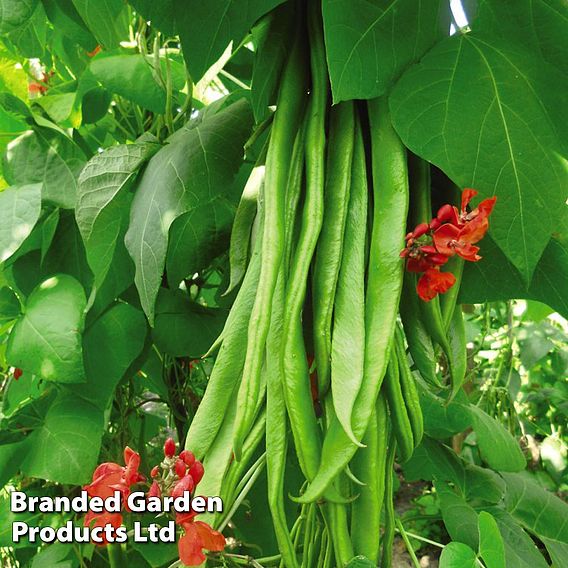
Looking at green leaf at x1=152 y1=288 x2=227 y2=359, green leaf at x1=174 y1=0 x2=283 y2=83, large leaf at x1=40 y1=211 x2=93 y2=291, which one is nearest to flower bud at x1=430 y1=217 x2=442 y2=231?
green leaf at x1=174 y1=0 x2=283 y2=83

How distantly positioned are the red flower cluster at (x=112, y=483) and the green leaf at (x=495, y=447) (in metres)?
0.58

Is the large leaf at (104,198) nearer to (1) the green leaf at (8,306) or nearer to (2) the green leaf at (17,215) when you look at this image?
(2) the green leaf at (17,215)

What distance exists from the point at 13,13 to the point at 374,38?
1.48 ft

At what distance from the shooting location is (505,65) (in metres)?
0.55

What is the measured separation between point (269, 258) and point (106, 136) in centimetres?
72

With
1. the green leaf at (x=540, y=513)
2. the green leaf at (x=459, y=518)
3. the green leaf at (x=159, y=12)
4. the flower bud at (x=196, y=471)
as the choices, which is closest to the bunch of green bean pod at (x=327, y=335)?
the flower bud at (x=196, y=471)

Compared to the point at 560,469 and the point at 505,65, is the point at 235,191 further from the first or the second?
the point at 560,469

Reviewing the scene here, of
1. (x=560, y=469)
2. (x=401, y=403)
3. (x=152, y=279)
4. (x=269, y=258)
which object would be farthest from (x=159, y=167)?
(x=560, y=469)

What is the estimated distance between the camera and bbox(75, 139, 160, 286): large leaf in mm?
741

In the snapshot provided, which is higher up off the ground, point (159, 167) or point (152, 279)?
point (159, 167)

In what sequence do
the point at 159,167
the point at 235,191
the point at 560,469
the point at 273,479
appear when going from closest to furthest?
the point at 273,479 < the point at 159,167 < the point at 235,191 < the point at 560,469

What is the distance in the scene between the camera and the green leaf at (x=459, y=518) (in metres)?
0.85

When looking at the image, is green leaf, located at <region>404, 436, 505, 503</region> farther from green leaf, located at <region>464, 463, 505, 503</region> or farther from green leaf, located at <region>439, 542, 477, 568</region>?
green leaf, located at <region>439, 542, 477, 568</region>

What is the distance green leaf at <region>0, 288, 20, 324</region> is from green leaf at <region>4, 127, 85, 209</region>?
160 millimetres
